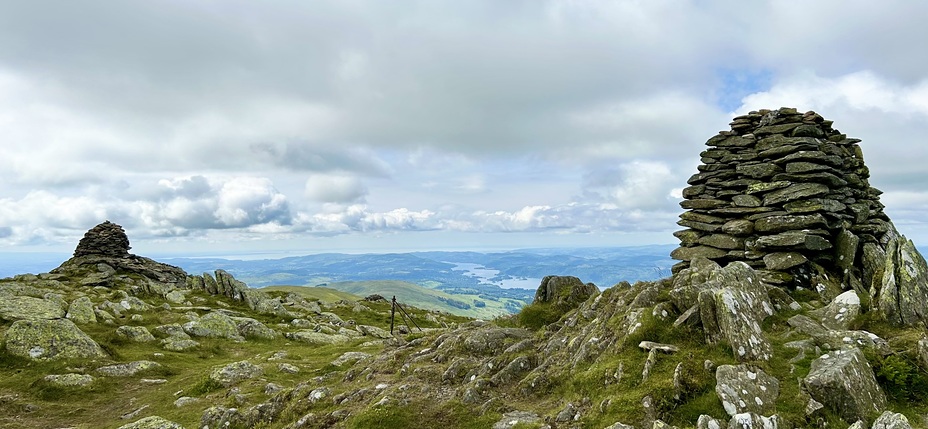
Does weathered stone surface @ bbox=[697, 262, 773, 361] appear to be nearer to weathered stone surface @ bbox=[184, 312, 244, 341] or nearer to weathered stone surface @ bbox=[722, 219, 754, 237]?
weathered stone surface @ bbox=[722, 219, 754, 237]

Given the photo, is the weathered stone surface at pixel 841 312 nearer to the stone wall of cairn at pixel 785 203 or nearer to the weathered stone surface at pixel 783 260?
the stone wall of cairn at pixel 785 203

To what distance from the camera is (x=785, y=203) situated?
24.8 metres

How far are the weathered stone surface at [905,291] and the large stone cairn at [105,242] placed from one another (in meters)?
120

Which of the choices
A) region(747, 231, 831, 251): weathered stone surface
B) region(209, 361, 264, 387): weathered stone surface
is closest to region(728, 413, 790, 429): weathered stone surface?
region(747, 231, 831, 251): weathered stone surface

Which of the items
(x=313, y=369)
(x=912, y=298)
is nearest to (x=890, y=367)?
(x=912, y=298)

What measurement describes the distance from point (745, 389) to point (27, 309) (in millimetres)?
55570

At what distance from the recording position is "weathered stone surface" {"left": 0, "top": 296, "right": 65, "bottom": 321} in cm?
3844

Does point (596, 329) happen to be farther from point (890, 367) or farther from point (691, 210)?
point (691, 210)

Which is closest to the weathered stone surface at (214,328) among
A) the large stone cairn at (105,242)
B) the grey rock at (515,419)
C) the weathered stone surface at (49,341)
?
the weathered stone surface at (49,341)

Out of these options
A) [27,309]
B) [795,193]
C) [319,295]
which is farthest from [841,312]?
[319,295]

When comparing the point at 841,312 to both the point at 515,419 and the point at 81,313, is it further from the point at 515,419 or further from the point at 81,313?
the point at 81,313

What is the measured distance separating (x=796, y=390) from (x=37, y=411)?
35.0 metres

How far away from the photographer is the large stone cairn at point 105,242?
3738 inches

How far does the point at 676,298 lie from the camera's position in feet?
56.4
